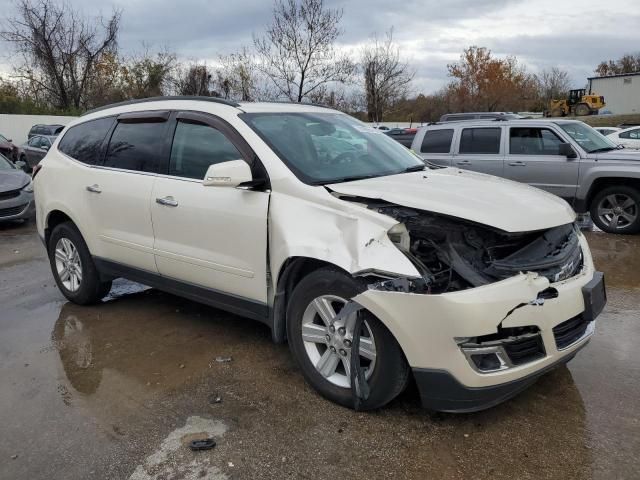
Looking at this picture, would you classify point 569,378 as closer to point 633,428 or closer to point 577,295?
point 633,428

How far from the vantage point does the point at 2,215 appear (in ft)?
31.9

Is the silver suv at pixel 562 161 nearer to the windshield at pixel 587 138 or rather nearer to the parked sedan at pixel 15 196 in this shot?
the windshield at pixel 587 138

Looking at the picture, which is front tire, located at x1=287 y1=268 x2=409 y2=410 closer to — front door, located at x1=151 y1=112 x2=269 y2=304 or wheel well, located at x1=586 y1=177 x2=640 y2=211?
front door, located at x1=151 y1=112 x2=269 y2=304

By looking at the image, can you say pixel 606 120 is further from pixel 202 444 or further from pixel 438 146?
pixel 202 444

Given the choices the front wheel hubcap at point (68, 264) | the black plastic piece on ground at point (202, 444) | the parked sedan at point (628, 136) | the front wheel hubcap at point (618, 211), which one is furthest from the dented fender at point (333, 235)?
the parked sedan at point (628, 136)

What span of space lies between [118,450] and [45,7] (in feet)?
124

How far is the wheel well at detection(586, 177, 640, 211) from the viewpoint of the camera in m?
8.31

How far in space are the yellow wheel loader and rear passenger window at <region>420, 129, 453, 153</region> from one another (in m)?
43.6

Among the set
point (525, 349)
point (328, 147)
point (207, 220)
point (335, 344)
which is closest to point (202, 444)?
point (335, 344)

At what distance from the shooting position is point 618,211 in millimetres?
8477

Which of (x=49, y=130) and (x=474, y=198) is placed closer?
(x=474, y=198)

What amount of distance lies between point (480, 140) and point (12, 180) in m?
8.67

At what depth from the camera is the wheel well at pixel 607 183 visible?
8.31 m

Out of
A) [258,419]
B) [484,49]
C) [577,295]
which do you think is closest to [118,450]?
[258,419]
